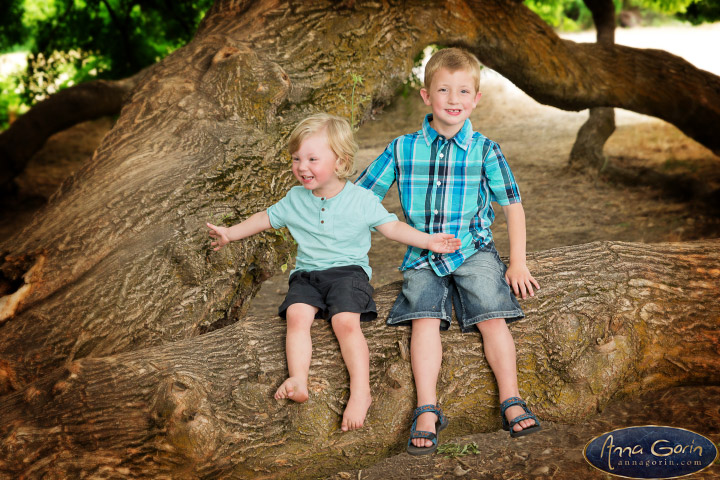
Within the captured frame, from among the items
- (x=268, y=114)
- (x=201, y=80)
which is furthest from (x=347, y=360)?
(x=201, y=80)

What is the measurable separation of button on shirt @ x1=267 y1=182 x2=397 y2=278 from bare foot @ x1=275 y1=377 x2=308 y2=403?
22.7 inches

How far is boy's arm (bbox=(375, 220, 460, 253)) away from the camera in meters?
2.92

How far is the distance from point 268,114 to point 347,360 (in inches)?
79.2

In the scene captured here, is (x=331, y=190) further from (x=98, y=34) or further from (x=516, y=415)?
(x=98, y=34)

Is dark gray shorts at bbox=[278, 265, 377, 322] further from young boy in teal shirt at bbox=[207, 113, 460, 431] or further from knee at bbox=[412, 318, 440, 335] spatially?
knee at bbox=[412, 318, 440, 335]

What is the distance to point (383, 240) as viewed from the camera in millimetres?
8016

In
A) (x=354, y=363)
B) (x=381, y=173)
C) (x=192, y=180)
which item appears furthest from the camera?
(x=192, y=180)

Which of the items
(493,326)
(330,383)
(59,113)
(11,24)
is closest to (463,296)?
(493,326)

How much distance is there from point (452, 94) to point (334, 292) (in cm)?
103

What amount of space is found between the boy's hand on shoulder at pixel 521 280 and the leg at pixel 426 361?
1.50 ft

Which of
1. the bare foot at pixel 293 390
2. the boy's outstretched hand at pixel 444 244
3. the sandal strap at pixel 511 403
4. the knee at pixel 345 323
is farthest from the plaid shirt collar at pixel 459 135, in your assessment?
the bare foot at pixel 293 390

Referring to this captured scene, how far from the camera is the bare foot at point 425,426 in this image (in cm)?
269

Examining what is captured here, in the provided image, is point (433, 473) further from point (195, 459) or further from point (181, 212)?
point (181, 212)

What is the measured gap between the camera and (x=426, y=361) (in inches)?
111
